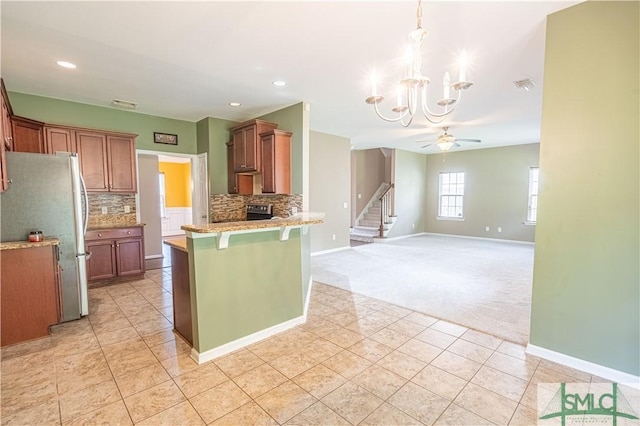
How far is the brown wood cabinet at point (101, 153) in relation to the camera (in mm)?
4070

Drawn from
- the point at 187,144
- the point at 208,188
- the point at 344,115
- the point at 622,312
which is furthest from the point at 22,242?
the point at 622,312

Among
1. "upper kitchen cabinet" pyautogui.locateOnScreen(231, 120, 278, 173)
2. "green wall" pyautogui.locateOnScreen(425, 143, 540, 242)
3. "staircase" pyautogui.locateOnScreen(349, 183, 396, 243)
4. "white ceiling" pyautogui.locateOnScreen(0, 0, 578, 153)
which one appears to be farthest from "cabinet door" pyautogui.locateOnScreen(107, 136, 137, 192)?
"green wall" pyautogui.locateOnScreen(425, 143, 540, 242)

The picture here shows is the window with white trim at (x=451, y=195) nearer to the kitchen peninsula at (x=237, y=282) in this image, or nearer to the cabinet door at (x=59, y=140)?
the kitchen peninsula at (x=237, y=282)

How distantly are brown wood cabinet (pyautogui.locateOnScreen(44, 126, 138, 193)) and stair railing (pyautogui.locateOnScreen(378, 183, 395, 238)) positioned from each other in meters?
6.20

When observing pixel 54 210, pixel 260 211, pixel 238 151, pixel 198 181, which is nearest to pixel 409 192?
pixel 260 211

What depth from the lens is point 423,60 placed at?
116 inches

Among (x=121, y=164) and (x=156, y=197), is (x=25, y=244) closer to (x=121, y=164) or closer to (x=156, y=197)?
(x=121, y=164)

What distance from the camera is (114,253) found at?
445 centimetres

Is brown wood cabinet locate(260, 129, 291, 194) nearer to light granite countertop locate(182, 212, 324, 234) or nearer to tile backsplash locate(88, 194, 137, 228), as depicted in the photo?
light granite countertop locate(182, 212, 324, 234)

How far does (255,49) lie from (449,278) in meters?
4.22

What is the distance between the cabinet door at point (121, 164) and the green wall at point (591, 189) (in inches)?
210

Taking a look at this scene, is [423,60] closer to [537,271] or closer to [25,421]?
[537,271]

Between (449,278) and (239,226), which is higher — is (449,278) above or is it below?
below

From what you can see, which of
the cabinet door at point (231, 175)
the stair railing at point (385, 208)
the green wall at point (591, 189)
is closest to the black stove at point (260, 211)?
the cabinet door at point (231, 175)
